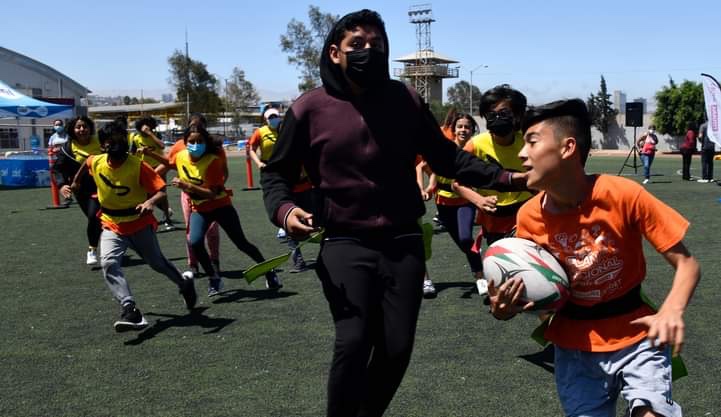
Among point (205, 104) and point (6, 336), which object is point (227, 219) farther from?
point (205, 104)

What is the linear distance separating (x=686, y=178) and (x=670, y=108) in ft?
144

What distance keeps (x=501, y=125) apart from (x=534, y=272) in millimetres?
2843

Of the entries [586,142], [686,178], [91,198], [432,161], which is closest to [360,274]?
[432,161]

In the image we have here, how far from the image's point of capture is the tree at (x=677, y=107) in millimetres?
62469

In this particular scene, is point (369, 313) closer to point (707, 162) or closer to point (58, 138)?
point (58, 138)

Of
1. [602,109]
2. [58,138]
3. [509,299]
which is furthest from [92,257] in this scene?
[602,109]

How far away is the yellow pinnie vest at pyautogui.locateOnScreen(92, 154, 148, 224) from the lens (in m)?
6.93

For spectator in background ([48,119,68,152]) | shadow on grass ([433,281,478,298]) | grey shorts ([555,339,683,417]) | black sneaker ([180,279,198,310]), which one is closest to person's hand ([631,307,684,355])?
grey shorts ([555,339,683,417])

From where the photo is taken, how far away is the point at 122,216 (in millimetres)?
6926

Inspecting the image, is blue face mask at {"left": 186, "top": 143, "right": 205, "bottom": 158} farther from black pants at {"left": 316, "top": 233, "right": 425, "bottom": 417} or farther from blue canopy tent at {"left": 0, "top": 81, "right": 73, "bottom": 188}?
blue canopy tent at {"left": 0, "top": 81, "right": 73, "bottom": 188}

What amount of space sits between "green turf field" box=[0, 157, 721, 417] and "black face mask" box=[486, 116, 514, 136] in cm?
167

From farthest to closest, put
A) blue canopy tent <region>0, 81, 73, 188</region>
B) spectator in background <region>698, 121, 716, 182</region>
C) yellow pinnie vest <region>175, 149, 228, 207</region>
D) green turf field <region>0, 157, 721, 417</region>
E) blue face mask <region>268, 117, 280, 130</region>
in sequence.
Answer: blue canopy tent <region>0, 81, 73, 188</region>, spectator in background <region>698, 121, 716, 182</region>, blue face mask <region>268, 117, 280, 130</region>, yellow pinnie vest <region>175, 149, 228, 207</region>, green turf field <region>0, 157, 721, 417</region>

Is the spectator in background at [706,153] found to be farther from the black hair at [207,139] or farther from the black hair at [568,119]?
the black hair at [568,119]

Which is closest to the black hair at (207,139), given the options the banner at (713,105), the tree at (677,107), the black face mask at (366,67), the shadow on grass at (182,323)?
the shadow on grass at (182,323)
